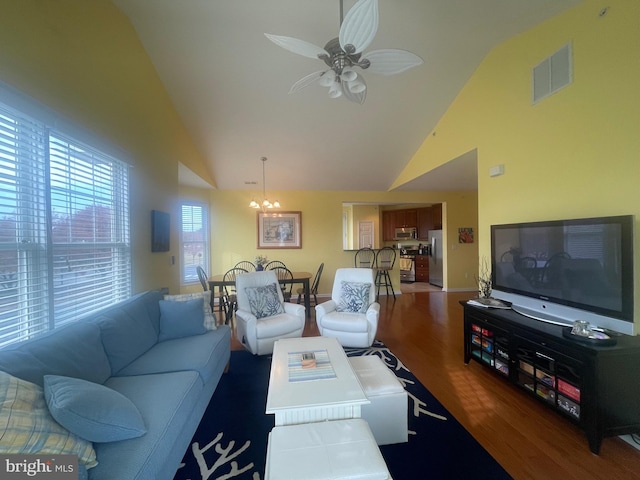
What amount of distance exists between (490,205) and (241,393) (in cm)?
325

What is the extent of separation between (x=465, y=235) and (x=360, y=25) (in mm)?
5817

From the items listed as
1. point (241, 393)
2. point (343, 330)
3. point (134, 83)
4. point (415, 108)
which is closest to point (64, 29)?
point (134, 83)

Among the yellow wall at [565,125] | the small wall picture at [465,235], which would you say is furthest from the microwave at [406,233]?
the yellow wall at [565,125]

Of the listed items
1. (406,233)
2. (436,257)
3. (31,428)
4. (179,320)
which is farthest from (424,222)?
(31,428)

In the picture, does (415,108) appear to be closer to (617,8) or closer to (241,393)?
(617,8)

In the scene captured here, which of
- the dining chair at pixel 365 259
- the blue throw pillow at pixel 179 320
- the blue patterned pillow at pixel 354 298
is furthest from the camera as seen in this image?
the dining chair at pixel 365 259

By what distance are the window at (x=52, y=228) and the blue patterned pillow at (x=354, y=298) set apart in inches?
93.0

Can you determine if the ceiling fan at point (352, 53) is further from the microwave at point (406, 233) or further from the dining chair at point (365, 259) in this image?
the microwave at point (406, 233)

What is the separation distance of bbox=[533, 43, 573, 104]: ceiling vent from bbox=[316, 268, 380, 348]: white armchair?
244 centimetres

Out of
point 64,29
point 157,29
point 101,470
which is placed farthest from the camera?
point 157,29

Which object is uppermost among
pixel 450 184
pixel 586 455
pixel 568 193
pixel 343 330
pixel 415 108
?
pixel 415 108

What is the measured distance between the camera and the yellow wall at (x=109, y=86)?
4.92ft

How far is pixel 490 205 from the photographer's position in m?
2.96

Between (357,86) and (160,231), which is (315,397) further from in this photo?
(160,231)
